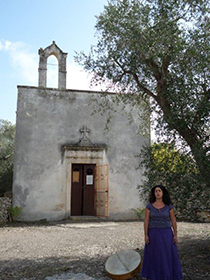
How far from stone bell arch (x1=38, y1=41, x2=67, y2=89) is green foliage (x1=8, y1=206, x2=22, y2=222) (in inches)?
193

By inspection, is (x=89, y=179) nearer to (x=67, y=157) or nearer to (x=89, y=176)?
(x=89, y=176)

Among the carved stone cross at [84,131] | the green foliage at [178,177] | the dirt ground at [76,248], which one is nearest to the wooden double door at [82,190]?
the dirt ground at [76,248]

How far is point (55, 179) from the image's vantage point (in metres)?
11.3

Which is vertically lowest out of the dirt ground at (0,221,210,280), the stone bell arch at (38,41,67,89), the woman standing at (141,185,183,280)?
the dirt ground at (0,221,210,280)

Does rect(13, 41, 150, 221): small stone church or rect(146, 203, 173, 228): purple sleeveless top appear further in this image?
rect(13, 41, 150, 221): small stone church

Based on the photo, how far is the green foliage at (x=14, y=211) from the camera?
1062 centimetres

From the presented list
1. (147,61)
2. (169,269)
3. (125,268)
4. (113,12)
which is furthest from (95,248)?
(113,12)

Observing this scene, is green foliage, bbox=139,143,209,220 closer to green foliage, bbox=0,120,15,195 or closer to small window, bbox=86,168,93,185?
small window, bbox=86,168,93,185

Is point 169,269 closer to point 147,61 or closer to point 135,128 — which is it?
point 147,61

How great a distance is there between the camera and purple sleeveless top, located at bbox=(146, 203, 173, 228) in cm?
405

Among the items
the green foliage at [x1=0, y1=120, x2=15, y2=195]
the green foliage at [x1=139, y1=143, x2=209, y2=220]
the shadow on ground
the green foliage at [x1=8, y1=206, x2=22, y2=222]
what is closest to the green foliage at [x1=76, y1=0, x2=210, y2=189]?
the green foliage at [x1=139, y1=143, x2=209, y2=220]

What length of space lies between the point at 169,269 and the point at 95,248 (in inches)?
118

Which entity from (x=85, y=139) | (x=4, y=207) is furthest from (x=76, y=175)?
(x=4, y=207)

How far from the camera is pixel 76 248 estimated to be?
6.61m
